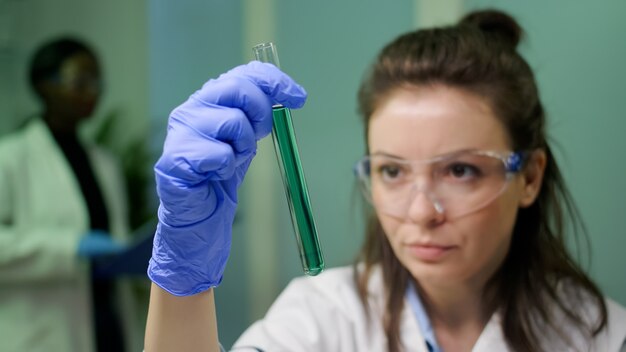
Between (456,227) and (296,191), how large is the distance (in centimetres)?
39

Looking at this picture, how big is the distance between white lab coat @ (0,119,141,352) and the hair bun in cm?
146

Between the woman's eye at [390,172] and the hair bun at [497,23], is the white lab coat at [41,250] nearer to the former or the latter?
the woman's eye at [390,172]

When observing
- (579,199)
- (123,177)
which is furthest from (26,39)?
(579,199)

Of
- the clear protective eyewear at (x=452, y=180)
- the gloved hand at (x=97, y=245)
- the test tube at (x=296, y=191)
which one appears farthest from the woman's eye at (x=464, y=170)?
the gloved hand at (x=97, y=245)

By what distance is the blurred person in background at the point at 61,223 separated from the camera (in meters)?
2.11

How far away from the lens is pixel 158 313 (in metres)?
0.92

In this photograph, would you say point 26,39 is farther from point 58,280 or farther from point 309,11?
Answer: point 309,11

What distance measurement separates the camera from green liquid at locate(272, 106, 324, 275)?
90 cm

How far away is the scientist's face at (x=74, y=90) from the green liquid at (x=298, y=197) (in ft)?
5.34

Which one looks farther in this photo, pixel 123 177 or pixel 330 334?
pixel 123 177

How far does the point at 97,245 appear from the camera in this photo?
2.22 meters

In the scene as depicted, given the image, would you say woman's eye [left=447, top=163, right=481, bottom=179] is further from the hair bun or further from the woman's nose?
the hair bun

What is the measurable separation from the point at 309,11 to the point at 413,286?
1041 mm

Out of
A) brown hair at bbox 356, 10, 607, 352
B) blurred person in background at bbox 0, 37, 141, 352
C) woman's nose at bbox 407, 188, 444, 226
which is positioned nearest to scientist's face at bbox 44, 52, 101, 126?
blurred person in background at bbox 0, 37, 141, 352
